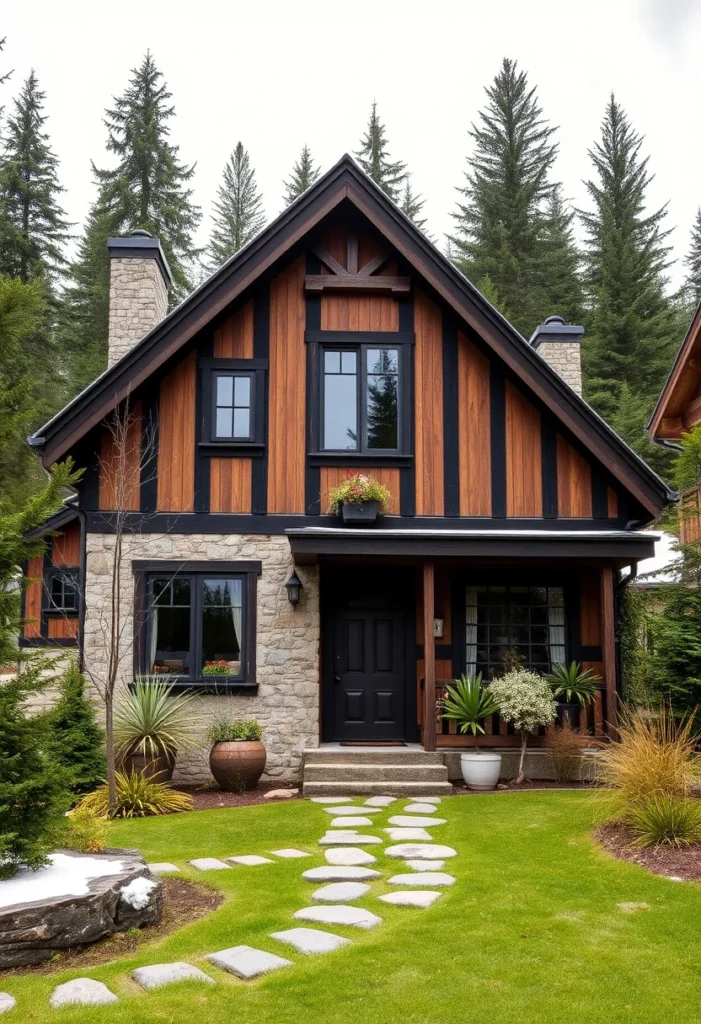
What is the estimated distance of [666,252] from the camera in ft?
96.7

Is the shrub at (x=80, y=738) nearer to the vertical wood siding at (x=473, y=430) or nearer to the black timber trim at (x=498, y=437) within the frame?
the vertical wood siding at (x=473, y=430)

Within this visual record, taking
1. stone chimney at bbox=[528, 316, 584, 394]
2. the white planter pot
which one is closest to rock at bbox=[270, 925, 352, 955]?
the white planter pot

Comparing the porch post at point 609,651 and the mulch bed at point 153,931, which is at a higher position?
the porch post at point 609,651

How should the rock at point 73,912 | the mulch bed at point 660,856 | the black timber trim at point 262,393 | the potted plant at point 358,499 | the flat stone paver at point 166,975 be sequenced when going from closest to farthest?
the flat stone paver at point 166,975
the rock at point 73,912
the mulch bed at point 660,856
the potted plant at point 358,499
the black timber trim at point 262,393

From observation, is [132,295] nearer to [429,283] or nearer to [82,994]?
[429,283]

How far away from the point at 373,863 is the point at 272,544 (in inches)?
207

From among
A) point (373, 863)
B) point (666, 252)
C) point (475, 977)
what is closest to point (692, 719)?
point (373, 863)

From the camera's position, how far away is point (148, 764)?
10.1 meters

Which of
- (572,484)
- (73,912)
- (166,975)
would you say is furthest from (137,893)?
(572,484)

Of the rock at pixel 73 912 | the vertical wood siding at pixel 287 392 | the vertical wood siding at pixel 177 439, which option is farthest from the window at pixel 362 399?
the rock at pixel 73 912

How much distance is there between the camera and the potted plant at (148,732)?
1009 cm

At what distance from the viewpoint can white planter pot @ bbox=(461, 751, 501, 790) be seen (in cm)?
1030

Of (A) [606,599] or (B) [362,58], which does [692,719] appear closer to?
(A) [606,599]

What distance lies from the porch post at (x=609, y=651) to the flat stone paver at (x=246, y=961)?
6911mm
